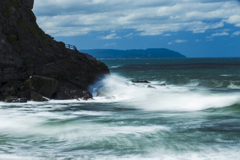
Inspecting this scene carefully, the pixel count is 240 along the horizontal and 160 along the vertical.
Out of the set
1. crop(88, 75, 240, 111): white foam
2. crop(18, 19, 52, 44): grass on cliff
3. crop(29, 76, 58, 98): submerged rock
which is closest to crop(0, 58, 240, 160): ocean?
crop(88, 75, 240, 111): white foam

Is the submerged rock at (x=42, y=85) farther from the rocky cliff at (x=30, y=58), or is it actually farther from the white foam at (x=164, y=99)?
the white foam at (x=164, y=99)

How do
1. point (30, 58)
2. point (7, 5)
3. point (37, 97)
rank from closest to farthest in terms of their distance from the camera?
point (37, 97), point (30, 58), point (7, 5)

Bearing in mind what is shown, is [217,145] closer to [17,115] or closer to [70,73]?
[17,115]

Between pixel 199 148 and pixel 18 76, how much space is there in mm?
21485

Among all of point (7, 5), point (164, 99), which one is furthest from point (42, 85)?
point (164, 99)

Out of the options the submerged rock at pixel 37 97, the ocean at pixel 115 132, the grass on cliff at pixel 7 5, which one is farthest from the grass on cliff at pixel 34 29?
the ocean at pixel 115 132

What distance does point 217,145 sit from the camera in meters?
12.5

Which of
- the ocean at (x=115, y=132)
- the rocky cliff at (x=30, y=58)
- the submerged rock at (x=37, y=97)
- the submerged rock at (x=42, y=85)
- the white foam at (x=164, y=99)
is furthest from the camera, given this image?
the rocky cliff at (x=30, y=58)

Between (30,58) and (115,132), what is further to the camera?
(30,58)

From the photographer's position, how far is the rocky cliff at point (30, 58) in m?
28.7

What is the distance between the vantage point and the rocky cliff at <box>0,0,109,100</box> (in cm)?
2870

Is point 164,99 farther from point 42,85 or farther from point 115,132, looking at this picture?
point 115,132

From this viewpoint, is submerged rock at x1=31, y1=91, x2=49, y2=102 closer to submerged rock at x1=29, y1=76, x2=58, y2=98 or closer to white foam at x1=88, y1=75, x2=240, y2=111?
submerged rock at x1=29, y1=76, x2=58, y2=98

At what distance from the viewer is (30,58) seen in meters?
30.6
